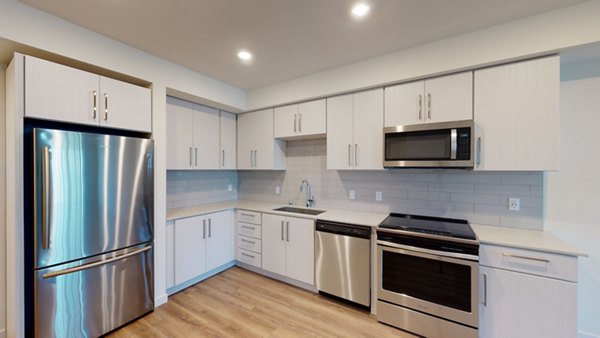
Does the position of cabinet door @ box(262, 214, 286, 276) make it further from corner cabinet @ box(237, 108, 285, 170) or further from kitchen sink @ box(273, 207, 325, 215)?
corner cabinet @ box(237, 108, 285, 170)

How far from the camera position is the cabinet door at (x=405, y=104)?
235 cm

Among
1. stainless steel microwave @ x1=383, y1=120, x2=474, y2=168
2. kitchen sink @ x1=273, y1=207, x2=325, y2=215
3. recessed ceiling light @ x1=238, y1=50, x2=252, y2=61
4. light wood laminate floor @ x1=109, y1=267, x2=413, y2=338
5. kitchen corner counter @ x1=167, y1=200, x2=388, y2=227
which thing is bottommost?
light wood laminate floor @ x1=109, y1=267, x2=413, y2=338

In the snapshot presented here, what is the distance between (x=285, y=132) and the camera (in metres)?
3.34

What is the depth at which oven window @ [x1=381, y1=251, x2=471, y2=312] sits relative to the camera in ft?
6.36

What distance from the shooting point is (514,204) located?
2217mm

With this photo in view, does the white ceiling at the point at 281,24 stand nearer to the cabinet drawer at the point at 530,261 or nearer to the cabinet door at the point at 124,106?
the cabinet door at the point at 124,106

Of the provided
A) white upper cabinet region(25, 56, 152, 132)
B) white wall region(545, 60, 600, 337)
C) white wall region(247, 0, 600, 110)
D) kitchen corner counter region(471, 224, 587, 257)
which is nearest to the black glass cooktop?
kitchen corner counter region(471, 224, 587, 257)

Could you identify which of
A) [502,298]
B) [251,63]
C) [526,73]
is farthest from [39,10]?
[502,298]

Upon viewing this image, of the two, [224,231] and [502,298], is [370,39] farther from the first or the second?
[224,231]

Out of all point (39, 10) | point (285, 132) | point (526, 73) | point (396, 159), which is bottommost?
point (396, 159)

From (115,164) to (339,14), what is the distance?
89.3 inches

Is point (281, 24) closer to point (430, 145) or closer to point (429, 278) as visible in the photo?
point (430, 145)

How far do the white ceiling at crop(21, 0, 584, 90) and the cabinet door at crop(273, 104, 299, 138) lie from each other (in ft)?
2.55

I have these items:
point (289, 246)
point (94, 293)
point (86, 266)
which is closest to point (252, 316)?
point (289, 246)
